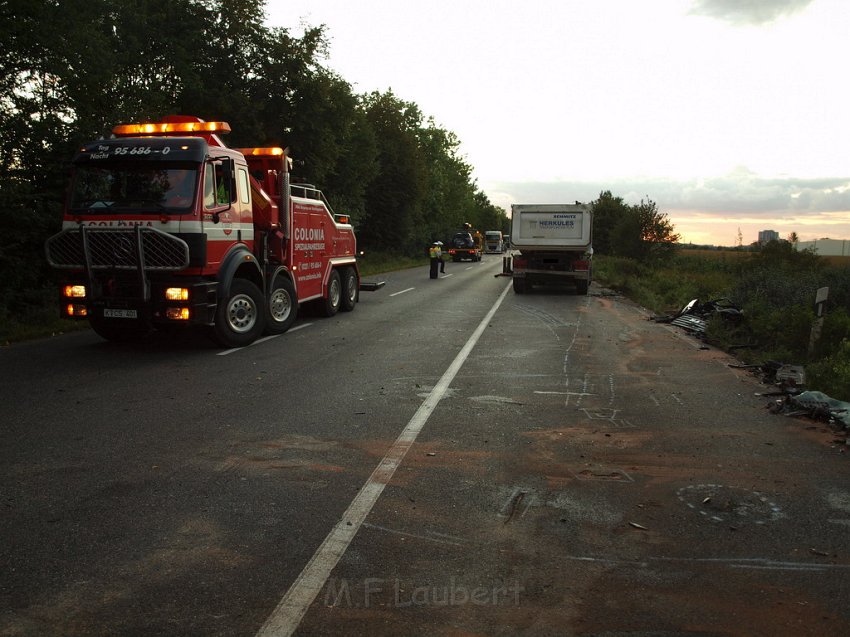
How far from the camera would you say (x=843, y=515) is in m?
4.23

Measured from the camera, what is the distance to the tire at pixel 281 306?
1178 cm

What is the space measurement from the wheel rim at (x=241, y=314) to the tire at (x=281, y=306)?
73cm

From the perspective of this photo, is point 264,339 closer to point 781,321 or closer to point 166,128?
point 166,128

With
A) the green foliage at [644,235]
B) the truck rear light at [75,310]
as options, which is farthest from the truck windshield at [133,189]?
the green foliage at [644,235]

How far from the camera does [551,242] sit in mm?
21969

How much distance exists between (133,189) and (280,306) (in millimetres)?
3487

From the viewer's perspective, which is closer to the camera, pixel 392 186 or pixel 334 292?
pixel 334 292

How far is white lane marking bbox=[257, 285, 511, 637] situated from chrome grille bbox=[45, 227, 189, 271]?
4.61 m

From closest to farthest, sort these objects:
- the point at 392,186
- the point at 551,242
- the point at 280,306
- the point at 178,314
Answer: the point at 178,314
the point at 280,306
the point at 551,242
the point at 392,186

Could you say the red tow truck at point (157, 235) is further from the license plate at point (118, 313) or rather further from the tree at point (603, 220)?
the tree at point (603, 220)

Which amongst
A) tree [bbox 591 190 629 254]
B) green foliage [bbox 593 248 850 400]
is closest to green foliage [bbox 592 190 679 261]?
green foliage [bbox 593 248 850 400]

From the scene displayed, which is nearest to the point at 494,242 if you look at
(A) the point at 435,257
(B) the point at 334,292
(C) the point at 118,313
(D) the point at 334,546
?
(A) the point at 435,257

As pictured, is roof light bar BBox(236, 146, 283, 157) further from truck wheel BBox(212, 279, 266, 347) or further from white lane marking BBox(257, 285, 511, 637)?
white lane marking BBox(257, 285, 511, 637)

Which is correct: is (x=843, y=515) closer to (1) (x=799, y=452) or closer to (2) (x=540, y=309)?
(1) (x=799, y=452)
